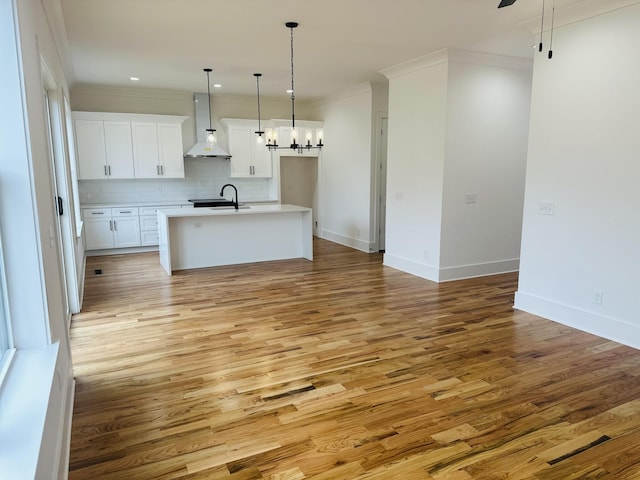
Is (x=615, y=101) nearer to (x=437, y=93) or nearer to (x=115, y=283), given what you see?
(x=437, y=93)

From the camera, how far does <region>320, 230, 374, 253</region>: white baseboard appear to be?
25.1 feet

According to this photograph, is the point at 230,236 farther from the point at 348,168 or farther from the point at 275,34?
the point at 275,34

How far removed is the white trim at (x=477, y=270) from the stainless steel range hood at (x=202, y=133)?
4832mm

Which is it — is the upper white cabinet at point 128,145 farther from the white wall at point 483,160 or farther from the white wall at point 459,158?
the white wall at point 483,160

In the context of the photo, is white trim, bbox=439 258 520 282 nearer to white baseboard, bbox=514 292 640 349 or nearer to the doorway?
white baseboard, bbox=514 292 640 349

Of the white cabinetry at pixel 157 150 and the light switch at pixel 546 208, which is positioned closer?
the light switch at pixel 546 208

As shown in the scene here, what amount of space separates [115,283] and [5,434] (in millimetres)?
4522

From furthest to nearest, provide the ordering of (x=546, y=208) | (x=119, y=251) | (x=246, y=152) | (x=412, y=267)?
(x=246, y=152), (x=119, y=251), (x=412, y=267), (x=546, y=208)

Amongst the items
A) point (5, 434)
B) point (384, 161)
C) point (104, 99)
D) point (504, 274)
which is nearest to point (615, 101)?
point (504, 274)

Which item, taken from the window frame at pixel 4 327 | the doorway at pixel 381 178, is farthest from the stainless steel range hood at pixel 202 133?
the window frame at pixel 4 327

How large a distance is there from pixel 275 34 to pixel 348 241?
4.45 meters

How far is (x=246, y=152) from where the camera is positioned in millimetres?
8656

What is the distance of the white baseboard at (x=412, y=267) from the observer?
5.75 m

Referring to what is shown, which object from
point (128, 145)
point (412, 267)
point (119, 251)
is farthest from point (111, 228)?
point (412, 267)
